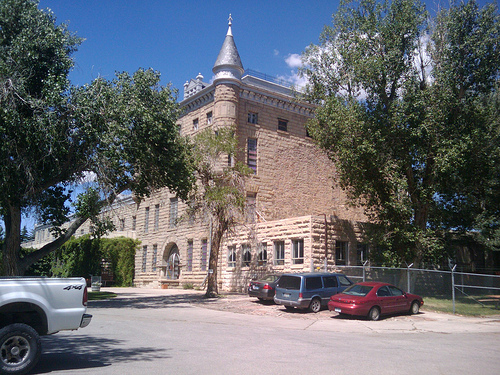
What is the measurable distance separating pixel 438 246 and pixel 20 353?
2031 cm

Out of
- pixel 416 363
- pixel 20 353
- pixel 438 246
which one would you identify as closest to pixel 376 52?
pixel 438 246

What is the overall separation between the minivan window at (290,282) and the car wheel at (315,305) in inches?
36.7

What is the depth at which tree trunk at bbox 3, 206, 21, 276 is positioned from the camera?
2000 cm

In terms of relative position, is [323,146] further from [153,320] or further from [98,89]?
[153,320]

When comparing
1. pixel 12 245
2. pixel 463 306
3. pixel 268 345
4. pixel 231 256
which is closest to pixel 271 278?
pixel 231 256

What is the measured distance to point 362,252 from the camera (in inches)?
1077

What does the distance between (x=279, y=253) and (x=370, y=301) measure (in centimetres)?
985

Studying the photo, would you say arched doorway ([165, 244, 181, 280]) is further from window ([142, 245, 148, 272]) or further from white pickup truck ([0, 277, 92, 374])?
white pickup truck ([0, 277, 92, 374])

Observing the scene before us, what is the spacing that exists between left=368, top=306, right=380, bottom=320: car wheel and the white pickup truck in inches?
485

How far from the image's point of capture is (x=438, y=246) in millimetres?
22781

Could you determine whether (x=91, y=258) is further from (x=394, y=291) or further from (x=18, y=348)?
(x=18, y=348)

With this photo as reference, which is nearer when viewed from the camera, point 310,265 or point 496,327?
point 496,327

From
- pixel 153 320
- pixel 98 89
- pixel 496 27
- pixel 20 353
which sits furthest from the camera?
pixel 496 27

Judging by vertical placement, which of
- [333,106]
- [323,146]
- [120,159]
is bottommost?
[120,159]
